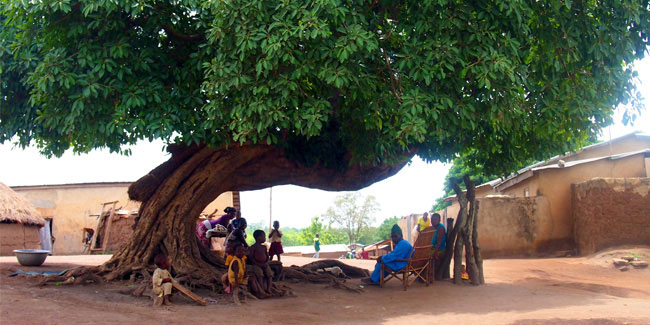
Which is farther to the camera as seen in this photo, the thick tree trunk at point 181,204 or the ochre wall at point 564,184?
the ochre wall at point 564,184

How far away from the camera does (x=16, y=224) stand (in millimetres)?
19547

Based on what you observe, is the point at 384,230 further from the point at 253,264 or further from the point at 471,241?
the point at 253,264

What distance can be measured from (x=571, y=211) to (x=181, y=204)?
1207 centimetres

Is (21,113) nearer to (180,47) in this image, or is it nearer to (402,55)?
(180,47)

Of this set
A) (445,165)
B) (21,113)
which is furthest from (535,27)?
(21,113)

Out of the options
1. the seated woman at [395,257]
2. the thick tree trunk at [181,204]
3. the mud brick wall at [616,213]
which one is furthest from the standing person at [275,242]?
the mud brick wall at [616,213]

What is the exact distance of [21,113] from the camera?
10.5 m

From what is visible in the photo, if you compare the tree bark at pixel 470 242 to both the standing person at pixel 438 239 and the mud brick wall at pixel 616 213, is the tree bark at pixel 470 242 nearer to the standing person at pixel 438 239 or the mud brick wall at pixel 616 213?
the standing person at pixel 438 239

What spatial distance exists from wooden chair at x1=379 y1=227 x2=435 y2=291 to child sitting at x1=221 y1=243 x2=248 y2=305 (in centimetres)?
298

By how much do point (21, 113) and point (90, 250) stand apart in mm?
13004

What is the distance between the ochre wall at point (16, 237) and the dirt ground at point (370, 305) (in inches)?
339

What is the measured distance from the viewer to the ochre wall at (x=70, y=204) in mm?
29484

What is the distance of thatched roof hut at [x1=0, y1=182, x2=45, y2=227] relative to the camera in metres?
19.0

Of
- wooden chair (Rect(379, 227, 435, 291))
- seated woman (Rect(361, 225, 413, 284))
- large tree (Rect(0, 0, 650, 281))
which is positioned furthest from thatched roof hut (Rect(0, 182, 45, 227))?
wooden chair (Rect(379, 227, 435, 291))
